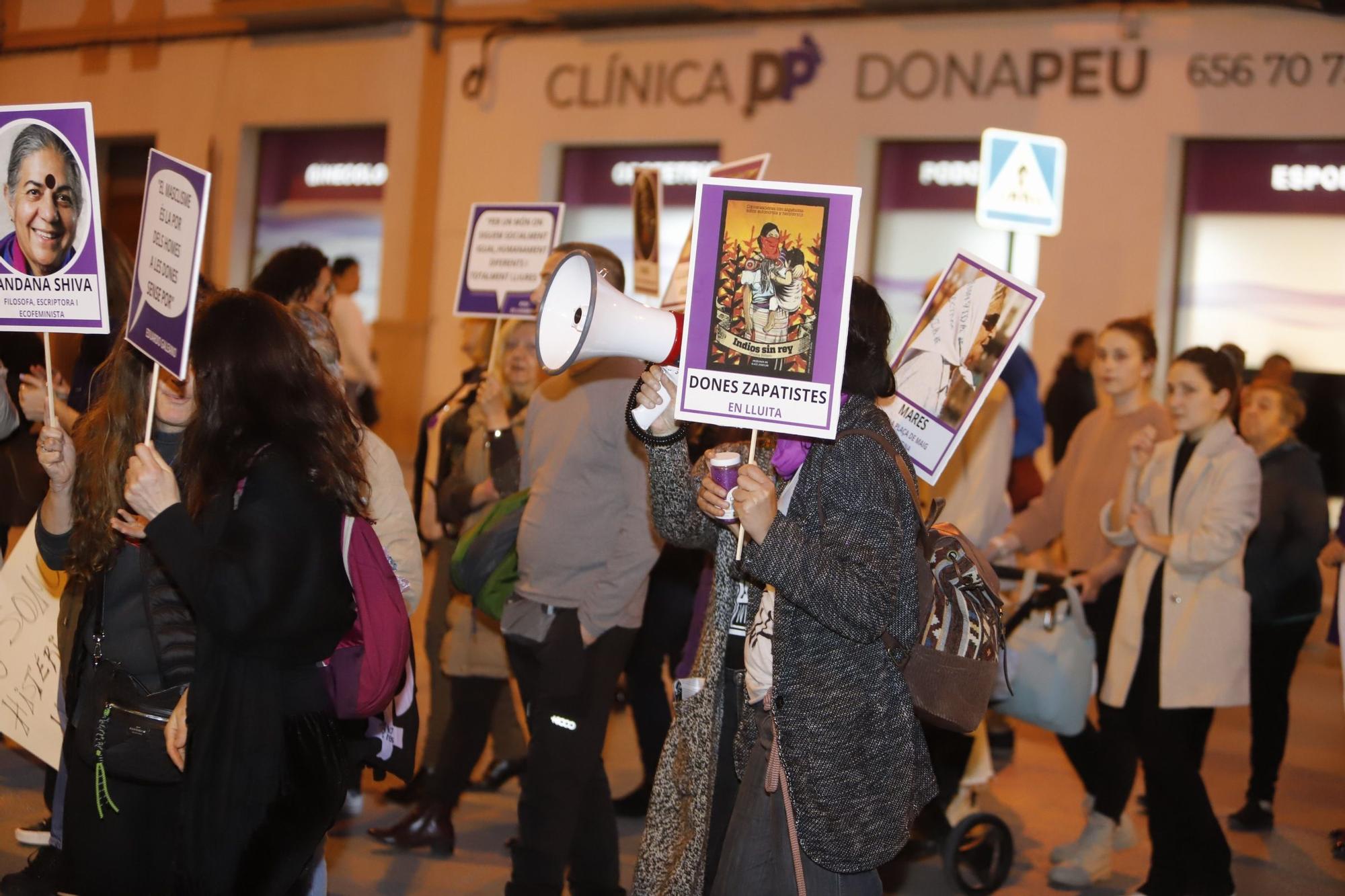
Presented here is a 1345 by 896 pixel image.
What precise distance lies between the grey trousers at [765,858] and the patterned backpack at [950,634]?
0.40 m

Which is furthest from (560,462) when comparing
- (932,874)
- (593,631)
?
(932,874)

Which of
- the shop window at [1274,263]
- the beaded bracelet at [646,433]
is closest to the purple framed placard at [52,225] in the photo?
the beaded bracelet at [646,433]

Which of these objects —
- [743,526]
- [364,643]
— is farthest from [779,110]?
[364,643]

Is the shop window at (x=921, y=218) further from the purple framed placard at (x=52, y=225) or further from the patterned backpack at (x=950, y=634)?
the purple framed placard at (x=52, y=225)

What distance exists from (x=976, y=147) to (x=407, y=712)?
10917 millimetres

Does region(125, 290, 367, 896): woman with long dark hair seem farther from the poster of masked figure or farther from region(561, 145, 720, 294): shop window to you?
region(561, 145, 720, 294): shop window

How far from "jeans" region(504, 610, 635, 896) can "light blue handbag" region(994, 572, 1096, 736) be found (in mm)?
1599

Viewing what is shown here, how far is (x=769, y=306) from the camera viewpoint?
3506 millimetres

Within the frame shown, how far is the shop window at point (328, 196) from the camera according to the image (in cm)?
1711

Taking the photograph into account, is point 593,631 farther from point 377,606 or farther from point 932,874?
point 932,874

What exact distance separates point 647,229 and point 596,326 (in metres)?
3.72

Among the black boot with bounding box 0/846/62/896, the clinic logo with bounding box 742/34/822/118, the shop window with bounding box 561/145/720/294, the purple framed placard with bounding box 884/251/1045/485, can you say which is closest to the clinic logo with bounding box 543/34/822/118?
the clinic logo with bounding box 742/34/822/118

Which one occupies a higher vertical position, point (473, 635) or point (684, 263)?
point (684, 263)

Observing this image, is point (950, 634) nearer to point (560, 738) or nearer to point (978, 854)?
point (560, 738)
